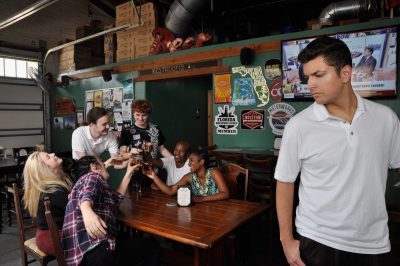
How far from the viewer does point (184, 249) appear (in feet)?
10.3

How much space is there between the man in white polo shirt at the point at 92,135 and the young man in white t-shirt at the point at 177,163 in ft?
1.92

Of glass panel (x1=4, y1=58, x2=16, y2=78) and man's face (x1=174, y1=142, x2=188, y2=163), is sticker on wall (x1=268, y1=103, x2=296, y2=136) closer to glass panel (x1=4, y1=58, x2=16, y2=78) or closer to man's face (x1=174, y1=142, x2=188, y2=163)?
man's face (x1=174, y1=142, x2=188, y2=163)

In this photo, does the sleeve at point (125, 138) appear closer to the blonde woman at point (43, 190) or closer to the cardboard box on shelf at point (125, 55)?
the blonde woman at point (43, 190)

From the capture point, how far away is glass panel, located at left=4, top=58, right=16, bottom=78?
25.7 ft

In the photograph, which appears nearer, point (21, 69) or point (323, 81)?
point (323, 81)

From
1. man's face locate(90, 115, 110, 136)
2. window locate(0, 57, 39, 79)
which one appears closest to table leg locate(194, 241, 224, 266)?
man's face locate(90, 115, 110, 136)

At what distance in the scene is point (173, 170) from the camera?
11.3 ft

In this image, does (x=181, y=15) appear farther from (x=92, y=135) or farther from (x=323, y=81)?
(x=323, y=81)

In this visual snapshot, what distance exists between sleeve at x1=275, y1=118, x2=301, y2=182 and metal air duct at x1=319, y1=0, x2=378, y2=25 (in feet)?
12.4

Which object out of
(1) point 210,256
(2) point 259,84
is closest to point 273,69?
(2) point 259,84

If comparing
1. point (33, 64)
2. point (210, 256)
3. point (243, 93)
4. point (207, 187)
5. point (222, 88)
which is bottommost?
point (210, 256)

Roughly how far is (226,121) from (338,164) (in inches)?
159

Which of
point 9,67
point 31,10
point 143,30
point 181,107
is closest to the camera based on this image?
point 31,10

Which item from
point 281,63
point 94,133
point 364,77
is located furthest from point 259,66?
point 94,133
